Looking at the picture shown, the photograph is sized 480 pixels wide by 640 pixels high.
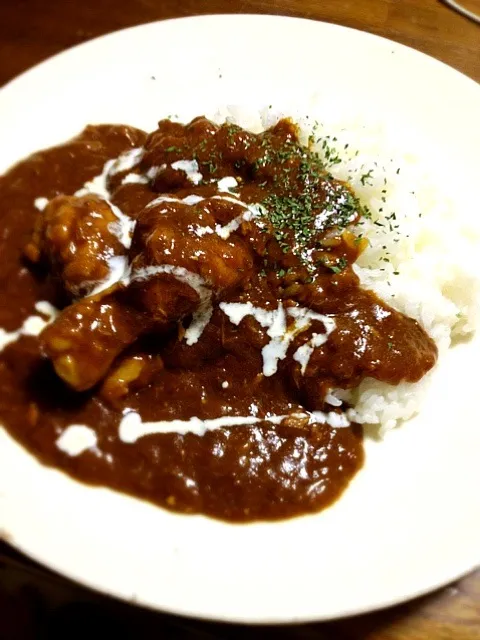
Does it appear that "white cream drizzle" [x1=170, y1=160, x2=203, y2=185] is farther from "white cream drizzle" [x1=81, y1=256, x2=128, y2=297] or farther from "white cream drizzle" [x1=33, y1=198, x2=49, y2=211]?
"white cream drizzle" [x1=33, y1=198, x2=49, y2=211]

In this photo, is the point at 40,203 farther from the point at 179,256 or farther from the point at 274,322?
the point at 274,322

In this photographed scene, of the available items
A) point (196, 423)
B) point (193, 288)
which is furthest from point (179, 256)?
point (196, 423)

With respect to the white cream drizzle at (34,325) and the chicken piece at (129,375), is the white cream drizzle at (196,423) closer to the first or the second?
the chicken piece at (129,375)

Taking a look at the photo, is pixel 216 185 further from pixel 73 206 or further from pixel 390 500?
pixel 390 500

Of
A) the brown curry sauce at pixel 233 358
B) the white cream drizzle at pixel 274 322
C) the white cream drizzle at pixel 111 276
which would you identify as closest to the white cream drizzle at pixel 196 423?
the brown curry sauce at pixel 233 358

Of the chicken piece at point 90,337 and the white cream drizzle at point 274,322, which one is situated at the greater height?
the white cream drizzle at point 274,322

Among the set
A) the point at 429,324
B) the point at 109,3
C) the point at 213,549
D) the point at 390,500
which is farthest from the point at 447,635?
the point at 109,3
